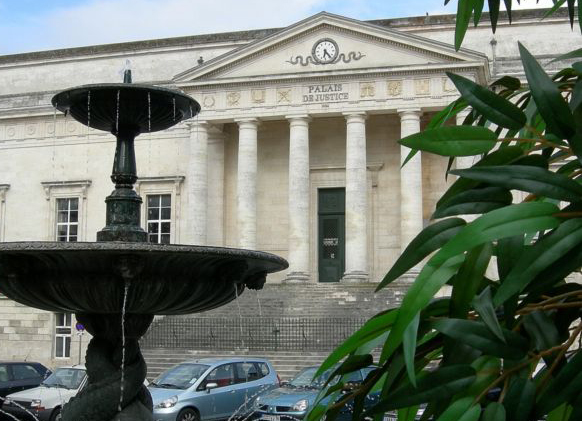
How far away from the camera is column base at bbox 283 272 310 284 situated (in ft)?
111

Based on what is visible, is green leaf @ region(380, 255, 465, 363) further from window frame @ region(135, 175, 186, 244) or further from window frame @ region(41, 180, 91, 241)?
window frame @ region(41, 180, 91, 241)

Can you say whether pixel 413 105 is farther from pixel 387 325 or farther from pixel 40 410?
pixel 387 325

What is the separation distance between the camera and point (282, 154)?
124 feet

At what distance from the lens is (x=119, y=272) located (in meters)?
6.55

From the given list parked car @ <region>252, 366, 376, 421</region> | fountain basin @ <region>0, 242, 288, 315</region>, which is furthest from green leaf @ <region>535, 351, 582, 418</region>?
parked car @ <region>252, 366, 376, 421</region>

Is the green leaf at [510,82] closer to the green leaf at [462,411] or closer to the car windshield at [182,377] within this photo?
the green leaf at [462,411]

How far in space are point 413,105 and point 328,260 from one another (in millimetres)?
8104

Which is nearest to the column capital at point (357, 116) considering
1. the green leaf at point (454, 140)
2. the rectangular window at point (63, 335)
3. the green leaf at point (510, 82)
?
the rectangular window at point (63, 335)

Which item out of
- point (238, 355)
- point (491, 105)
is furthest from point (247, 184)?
point (491, 105)

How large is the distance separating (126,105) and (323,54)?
1051 inches

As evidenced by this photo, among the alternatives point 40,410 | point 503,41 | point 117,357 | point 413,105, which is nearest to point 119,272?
point 117,357

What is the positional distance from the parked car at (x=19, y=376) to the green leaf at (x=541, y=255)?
62.2 feet

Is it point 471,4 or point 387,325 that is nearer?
point 387,325

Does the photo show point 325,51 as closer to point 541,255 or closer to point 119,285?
point 119,285
